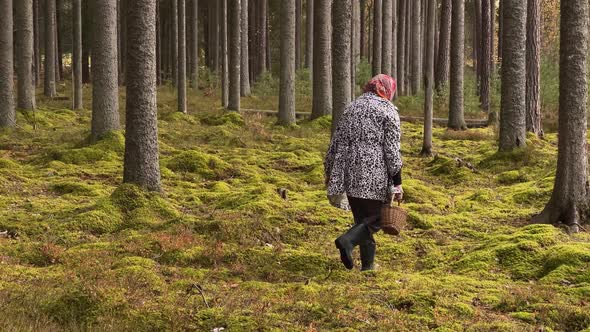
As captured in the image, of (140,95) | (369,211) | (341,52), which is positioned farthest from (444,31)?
(369,211)

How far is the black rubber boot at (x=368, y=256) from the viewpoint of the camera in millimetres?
6660

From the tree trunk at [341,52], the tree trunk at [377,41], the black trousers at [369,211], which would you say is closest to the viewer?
the black trousers at [369,211]

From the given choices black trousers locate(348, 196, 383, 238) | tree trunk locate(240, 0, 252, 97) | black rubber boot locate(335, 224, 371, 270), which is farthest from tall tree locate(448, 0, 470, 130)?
black rubber boot locate(335, 224, 371, 270)

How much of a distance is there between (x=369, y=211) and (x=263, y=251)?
63.3 inches

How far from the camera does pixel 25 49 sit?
1880 cm

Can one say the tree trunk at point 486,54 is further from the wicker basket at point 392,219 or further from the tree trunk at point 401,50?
the wicker basket at point 392,219

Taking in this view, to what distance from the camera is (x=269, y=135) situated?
60.4ft

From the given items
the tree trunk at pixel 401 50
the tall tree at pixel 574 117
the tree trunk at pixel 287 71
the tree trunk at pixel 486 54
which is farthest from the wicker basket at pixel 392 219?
the tree trunk at pixel 401 50

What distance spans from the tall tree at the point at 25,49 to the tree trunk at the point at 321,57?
842cm

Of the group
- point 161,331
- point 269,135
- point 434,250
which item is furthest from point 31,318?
point 269,135

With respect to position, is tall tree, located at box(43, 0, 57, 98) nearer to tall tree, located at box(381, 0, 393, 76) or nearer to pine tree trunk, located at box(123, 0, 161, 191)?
tall tree, located at box(381, 0, 393, 76)

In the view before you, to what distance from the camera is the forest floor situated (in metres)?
4.95

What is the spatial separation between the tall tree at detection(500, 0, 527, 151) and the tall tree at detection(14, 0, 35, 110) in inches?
519

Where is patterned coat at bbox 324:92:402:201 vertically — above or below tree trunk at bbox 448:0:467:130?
below
